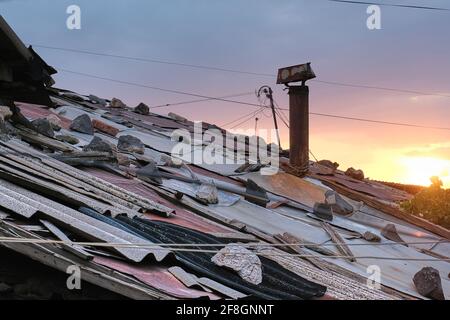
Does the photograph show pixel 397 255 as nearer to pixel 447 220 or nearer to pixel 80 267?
pixel 447 220

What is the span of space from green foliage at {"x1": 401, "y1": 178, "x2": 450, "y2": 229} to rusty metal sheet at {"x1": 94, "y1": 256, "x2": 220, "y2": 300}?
8846 mm

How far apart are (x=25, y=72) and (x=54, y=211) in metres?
4.01

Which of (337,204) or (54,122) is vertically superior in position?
(54,122)

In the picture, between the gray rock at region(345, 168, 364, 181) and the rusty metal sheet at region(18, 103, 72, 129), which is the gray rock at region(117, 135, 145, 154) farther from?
the gray rock at region(345, 168, 364, 181)

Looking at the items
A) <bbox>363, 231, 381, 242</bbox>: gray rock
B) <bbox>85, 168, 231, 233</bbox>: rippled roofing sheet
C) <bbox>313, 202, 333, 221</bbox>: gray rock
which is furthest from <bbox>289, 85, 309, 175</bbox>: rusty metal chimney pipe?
<bbox>85, 168, 231, 233</bbox>: rippled roofing sheet

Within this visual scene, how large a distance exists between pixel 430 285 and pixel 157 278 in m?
3.97

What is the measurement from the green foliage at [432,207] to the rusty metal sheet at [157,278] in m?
8.85

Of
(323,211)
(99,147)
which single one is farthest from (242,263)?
(323,211)

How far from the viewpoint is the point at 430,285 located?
20.0 feet

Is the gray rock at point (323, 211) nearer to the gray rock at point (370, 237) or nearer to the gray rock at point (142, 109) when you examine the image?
the gray rock at point (370, 237)

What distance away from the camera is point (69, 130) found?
382 inches

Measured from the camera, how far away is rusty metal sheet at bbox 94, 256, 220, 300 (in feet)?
11.6

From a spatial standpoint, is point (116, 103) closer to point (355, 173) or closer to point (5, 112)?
point (355, 173)

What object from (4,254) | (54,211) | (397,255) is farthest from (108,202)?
(397,255)
